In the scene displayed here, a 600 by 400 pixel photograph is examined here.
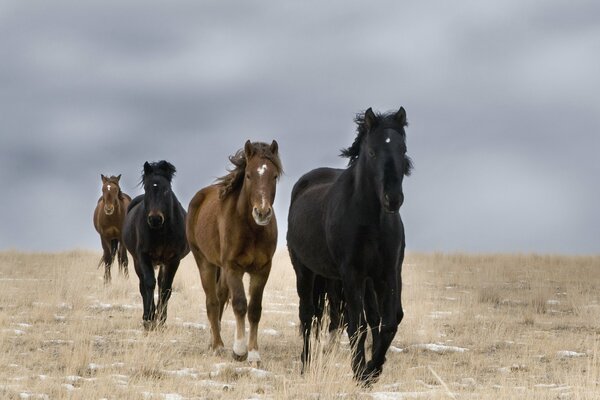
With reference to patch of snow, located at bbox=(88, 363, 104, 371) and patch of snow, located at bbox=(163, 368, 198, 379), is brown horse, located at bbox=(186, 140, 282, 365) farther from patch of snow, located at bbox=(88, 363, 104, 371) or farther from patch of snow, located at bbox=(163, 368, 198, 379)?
patch of snow, located at bbox=(88, 363, 104, 371)

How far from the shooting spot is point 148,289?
438 inches

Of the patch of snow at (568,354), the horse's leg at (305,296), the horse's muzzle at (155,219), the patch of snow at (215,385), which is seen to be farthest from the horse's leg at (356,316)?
the horse's muzzle at (155,219)

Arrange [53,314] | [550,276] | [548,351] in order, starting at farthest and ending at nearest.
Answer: [550,276] → [53,314] → [548,351]

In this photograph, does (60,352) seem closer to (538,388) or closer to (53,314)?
(53,314)

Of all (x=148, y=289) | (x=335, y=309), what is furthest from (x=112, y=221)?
(x=335, y=309)

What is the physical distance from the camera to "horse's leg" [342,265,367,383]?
22.4 ft

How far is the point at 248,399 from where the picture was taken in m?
6.43

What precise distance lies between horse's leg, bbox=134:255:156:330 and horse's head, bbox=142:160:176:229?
0.57 metres

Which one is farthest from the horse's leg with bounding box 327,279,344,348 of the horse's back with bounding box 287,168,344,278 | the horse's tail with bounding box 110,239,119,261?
the horse's tail with bounding box 110,239,119,261

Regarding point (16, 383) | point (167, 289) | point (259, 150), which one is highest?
point (259, 150)

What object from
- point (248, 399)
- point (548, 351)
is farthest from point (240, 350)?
point (548, 351)

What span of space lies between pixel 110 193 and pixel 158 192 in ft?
22.5

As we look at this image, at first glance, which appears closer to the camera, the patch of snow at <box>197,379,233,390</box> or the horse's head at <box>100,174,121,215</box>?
the patch of snow at <box>197,379,233,390</box>

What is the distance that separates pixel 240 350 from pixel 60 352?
2.27 meters
